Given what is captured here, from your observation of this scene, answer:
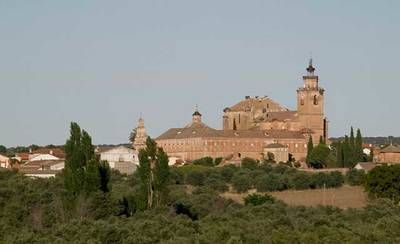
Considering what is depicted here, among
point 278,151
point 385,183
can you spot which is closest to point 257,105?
point 278,151

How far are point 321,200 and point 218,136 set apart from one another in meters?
28.9

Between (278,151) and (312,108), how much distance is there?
20.6ft

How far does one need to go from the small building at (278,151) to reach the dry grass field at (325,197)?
1966 cm

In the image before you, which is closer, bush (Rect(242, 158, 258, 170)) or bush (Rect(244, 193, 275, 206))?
bush (Rect(244, 193, 275, 206))

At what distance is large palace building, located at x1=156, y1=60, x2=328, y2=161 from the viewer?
85562mm

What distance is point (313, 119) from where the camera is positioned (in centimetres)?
8875

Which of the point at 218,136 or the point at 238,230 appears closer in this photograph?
the point at 238,230

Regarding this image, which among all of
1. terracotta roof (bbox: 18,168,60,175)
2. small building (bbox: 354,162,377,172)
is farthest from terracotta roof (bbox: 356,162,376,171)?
terracotta roof (bbox: 18,168,60,175)

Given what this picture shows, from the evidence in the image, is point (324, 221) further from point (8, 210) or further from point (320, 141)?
point (320, 141)

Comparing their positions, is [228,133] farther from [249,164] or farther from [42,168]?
[42,168]

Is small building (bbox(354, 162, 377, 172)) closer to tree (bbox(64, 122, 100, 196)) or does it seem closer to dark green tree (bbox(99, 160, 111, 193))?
dark green tree (bbox(99, 160, 111, 193))

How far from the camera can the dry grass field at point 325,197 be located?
55.2 m

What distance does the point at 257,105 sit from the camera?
314 ft

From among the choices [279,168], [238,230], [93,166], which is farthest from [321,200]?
[238,230]
